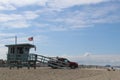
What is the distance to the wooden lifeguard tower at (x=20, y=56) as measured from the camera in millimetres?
45875

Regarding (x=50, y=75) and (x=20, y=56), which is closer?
(x=50, y=75)

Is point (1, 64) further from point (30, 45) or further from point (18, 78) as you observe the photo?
point (18, 78)

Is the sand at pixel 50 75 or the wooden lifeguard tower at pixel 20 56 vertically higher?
the wooden lifeguard tower at pixel 20 56

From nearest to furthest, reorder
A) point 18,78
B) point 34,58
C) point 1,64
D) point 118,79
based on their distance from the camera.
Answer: point 18,78 → point 118,79 → point 34,58 → point 1,64

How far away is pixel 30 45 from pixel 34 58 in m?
2.93

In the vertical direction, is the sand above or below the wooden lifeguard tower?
below

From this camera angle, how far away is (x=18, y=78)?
3025 centimetres

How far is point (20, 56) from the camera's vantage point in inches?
1852

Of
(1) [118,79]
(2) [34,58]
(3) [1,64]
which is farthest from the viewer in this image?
(3) [1,64]

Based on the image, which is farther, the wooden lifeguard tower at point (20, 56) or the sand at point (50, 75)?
the wooden lifeguard tower at point (20, 56)

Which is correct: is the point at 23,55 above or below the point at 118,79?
above

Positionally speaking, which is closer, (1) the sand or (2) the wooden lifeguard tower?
(1) the sand

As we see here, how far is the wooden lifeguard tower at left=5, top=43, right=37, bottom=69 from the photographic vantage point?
4588 centimetres

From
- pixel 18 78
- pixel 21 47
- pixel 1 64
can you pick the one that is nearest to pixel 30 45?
pixel 21 47
